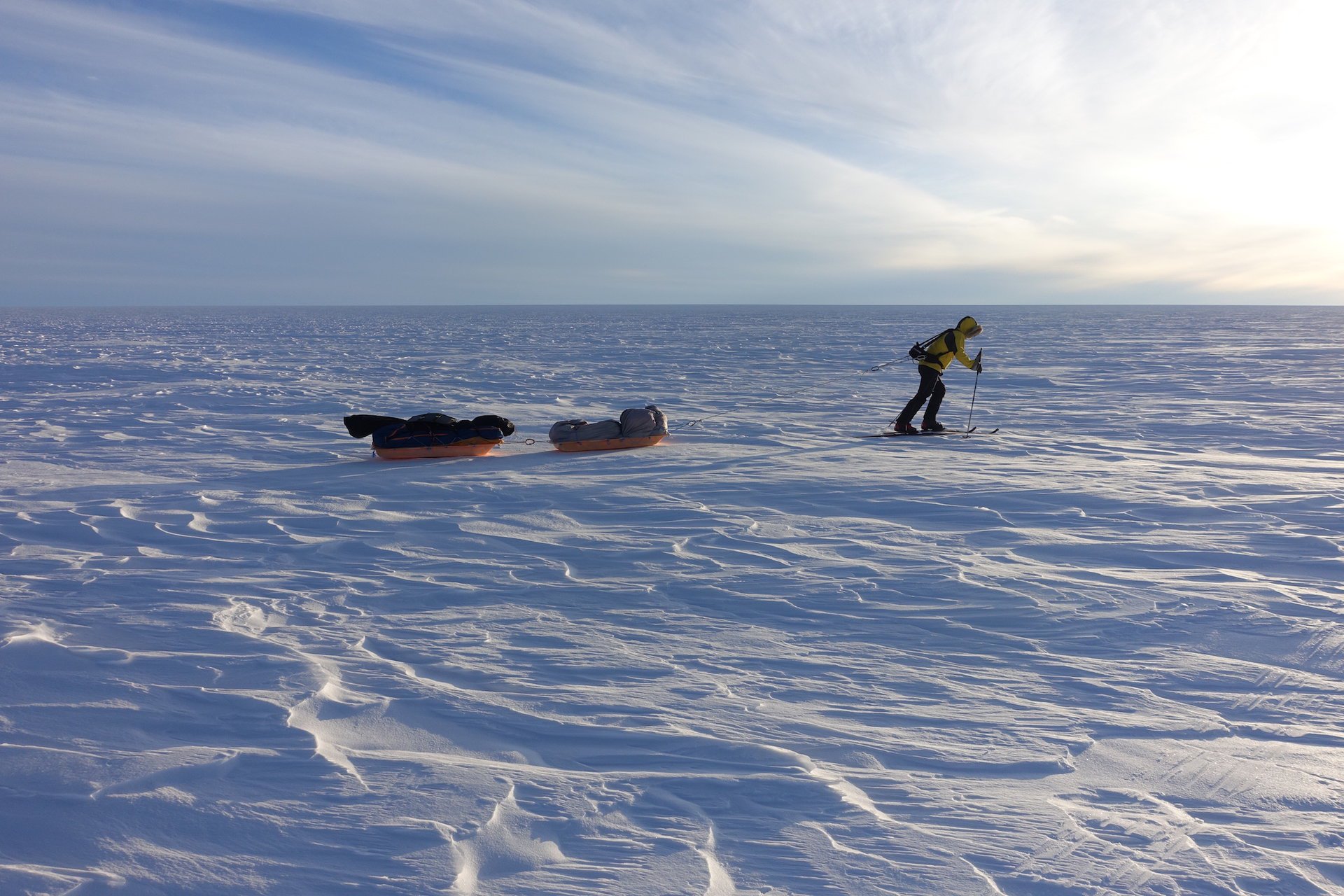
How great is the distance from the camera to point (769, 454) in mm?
10031

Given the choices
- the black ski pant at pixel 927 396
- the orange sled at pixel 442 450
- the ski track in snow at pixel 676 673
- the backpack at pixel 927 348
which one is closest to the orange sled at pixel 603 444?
the ski track in snow at pixel 676 673

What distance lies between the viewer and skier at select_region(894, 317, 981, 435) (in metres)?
11.3

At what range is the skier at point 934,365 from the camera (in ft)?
37.0

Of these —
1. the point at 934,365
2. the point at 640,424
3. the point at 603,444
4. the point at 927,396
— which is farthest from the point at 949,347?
the point at 603,444

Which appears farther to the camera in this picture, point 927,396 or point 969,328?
point 927,396

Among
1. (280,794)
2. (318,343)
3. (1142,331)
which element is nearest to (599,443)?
(280,794)

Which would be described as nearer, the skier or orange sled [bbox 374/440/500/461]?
orange sled [bbox 374/440/500/461]

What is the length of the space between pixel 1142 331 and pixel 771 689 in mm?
54111

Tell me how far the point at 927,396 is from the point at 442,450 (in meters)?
5.85

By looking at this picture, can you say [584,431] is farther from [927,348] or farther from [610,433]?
[927,348]

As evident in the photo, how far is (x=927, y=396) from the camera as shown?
11578mm

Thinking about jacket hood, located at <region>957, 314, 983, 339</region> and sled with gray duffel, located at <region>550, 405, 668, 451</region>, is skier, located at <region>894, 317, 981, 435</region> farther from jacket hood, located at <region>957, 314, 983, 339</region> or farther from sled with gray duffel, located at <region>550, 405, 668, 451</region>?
sled with gray duffel, located at <region>550, 405, 668, 451</region>

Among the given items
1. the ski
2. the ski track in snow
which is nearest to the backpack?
the ski

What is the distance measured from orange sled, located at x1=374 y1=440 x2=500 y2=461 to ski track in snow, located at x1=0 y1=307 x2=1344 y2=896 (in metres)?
0.15
